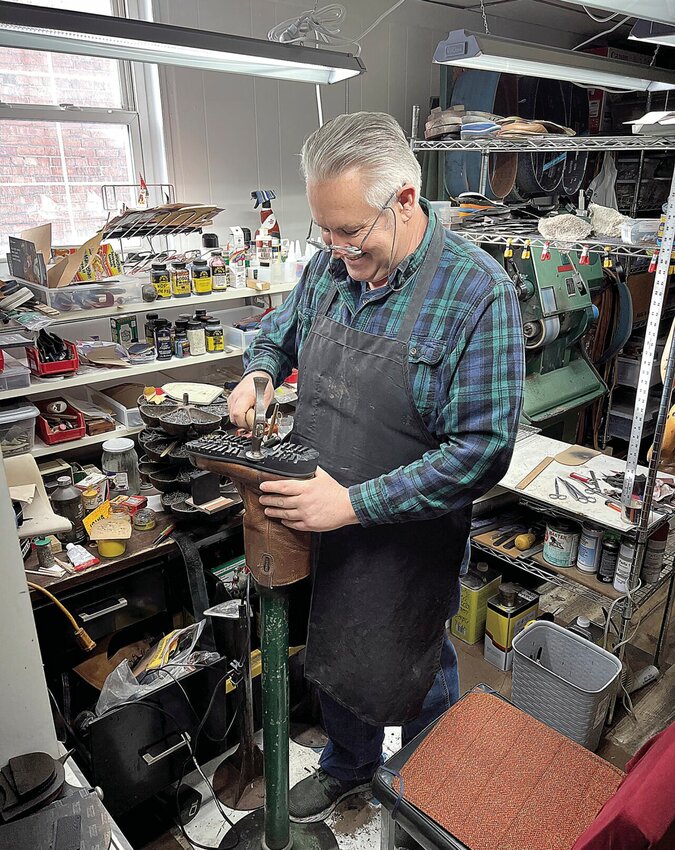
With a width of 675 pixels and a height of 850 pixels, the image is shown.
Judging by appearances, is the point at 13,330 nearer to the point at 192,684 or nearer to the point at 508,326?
the point at 192,684

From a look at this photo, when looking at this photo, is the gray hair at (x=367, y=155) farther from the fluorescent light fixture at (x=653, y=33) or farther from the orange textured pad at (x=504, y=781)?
the orange textured pad at (x=504, y=781)

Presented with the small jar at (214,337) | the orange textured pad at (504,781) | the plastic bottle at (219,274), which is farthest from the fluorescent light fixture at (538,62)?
the orange textured pad at (504,781)

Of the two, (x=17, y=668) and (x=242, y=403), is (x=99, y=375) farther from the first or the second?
(x=17, y=668)

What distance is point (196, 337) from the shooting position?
262cm

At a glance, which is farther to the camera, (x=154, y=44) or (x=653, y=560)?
(x=653, y=560)

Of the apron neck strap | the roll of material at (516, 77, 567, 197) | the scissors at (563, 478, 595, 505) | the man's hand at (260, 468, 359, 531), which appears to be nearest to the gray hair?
the apron neck strap

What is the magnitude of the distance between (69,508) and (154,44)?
1.32 m

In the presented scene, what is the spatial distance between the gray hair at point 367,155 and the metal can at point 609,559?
59.3 inches

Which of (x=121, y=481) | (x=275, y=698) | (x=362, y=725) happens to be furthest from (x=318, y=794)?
(x=121, y=481)

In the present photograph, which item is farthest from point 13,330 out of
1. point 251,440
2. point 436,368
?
point 436,368

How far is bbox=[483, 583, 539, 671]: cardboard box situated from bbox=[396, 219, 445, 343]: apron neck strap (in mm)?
1516

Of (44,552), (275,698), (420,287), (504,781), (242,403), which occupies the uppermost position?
(420,287)

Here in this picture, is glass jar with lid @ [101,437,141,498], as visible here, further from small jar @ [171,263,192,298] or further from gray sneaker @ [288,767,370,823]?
gray sneaker @ [288,767,370,823]

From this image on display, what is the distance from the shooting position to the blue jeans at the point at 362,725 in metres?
1.73
